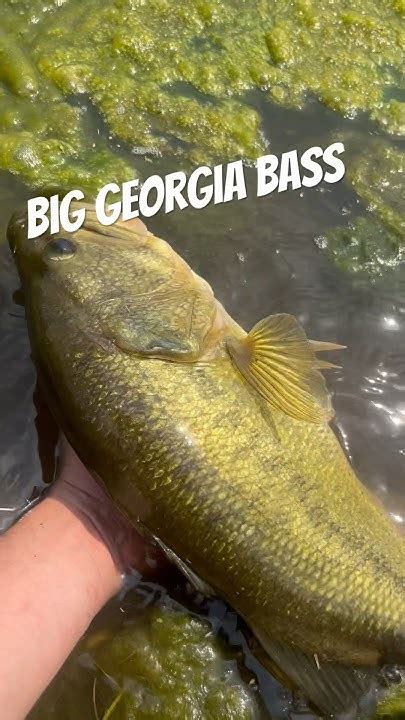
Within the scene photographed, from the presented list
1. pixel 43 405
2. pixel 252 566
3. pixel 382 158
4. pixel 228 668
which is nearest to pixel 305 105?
pixel 382 158

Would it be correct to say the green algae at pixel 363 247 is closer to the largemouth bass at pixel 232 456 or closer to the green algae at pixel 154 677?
the largemouth bass at pixel 232 456

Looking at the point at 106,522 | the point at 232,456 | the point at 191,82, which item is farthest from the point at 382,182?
the point at 106,522

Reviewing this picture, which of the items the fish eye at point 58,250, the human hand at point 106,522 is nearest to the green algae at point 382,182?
the fish eye at point 58,250

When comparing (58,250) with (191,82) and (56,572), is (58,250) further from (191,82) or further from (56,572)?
(191,82)

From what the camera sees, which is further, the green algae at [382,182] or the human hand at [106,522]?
the green algae at [382,182]

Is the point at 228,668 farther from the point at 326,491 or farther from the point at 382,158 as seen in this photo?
the point at 382,158

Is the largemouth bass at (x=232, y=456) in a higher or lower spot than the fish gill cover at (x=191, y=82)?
lower
